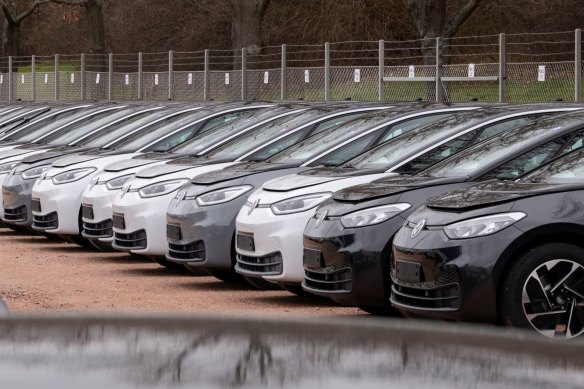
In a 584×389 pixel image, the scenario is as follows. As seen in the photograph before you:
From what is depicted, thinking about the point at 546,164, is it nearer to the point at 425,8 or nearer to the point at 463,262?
the point at 463,262

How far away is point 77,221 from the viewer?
45.0 feet

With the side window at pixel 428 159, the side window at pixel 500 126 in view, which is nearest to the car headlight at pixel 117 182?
the side window at pixel 428 159

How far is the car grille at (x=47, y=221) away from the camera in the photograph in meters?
13.9

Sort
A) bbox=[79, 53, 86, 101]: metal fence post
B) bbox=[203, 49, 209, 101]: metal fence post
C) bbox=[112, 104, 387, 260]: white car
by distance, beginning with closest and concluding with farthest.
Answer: bbox=[112, 104, 387, 260]: white car < bbox=[203, 49, 209, 101]: metal fence post < bbox=[79, 53, 86, 101]: metal fence post

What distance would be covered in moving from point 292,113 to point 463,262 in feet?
19.3

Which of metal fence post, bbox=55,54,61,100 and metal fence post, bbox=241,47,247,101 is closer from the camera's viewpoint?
metal fence post, bbox=241,47,247,101

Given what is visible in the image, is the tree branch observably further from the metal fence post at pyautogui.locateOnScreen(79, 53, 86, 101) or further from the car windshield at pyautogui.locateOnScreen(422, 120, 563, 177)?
the car windshield at pyautogui.locateOnScreen(422, 120, 563, 177)

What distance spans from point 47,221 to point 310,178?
495 cm

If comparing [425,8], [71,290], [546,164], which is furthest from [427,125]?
[425,8]

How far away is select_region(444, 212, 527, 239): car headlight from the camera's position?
7219 millimetres

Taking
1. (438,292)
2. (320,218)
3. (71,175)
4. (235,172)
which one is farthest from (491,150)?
(71,175)

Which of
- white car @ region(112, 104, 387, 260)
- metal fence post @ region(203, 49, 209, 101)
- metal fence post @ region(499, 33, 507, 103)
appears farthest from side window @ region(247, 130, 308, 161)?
metal fence post @ region(203, 49, 209, 101)

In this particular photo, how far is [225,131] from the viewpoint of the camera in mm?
13453

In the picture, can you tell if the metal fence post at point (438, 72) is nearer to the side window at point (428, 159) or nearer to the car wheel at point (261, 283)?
the car wheel at point (261, 283)
